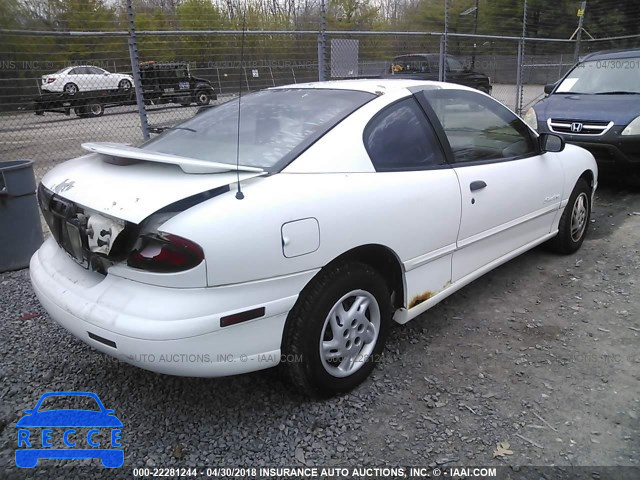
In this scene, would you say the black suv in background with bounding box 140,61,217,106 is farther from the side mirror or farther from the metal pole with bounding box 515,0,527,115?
the metal pole with bounding box 515,0,527,115

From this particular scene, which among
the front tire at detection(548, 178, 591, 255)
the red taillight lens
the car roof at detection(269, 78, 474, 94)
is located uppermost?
the car roof at detection(269, 78, 474, 94)

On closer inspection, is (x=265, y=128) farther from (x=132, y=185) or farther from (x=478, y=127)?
(x=478, y=127)

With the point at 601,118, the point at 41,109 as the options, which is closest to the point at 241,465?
the point at 601,118

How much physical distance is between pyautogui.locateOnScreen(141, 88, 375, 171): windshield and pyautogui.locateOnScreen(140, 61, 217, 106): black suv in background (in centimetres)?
385

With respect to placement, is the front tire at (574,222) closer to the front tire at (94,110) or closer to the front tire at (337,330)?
the front tire at (337,330)

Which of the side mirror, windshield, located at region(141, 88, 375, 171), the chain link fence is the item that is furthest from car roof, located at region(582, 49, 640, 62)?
windshield, located at region(141, 88, 375, 171)

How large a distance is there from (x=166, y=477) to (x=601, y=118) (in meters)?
6.37

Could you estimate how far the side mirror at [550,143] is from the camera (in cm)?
377

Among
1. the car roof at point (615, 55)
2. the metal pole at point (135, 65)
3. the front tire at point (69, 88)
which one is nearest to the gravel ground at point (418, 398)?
the metal pole at point (135, 65)

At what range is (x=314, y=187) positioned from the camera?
2246mm

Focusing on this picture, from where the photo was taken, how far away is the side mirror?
377 centimetres

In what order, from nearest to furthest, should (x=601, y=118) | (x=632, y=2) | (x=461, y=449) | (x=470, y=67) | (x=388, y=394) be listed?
(x=461, y=449) → (x=388, y=394) → (x=601, y=118) → (x=470, y=67) → (x=632, y=2)

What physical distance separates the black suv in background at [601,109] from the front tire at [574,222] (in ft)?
6.26

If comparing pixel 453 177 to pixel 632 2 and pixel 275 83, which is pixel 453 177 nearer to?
pixel 275 83
